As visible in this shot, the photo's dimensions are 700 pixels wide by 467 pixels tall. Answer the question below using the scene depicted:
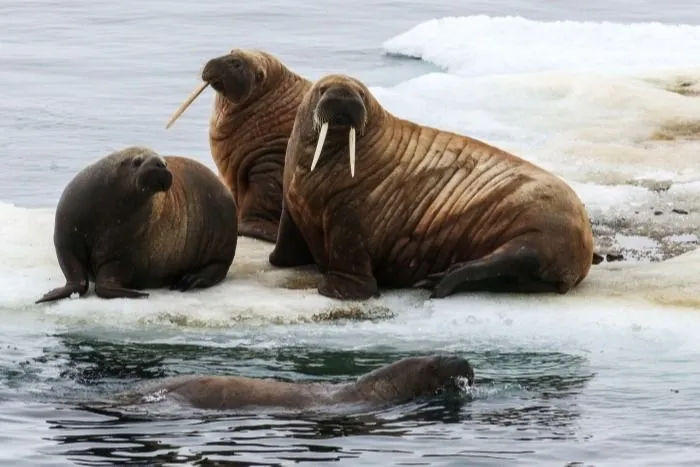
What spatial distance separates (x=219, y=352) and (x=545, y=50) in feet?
42.0

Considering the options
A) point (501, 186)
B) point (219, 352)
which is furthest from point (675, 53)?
point (219, 352)

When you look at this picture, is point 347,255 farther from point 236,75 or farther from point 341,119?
point 236,75

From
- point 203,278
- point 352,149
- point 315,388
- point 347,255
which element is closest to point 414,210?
point 347,255

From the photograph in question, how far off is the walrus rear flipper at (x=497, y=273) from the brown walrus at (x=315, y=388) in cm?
165

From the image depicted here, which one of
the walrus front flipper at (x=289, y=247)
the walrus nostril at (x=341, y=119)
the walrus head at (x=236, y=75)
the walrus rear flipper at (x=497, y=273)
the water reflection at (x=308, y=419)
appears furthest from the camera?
the walrus head at (x=236, y=75)

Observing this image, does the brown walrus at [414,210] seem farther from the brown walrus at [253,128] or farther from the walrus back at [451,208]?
the brown walrus at [253,128]

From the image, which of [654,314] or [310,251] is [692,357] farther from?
[310,251]

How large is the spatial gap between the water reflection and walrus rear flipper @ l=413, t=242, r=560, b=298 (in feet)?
2.97

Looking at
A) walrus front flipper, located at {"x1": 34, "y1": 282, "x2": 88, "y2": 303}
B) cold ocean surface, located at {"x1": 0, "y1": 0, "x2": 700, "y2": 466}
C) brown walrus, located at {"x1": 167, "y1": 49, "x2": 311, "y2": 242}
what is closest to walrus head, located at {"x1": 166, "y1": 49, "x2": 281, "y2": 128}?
brown walrus, located at {"x1": 167, "y1": 49, "x2": 311, "y2": 242}

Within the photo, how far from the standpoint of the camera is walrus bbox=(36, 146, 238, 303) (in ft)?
32.7

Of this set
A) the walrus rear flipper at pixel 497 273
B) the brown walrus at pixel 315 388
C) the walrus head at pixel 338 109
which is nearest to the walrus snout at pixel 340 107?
the walrus head at pixel 338 109

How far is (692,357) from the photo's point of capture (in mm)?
9148

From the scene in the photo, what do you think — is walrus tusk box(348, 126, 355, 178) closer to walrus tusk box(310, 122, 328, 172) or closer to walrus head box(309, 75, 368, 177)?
walrus head box(309, 75, 368, 177)

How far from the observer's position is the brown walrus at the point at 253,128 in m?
11.8
